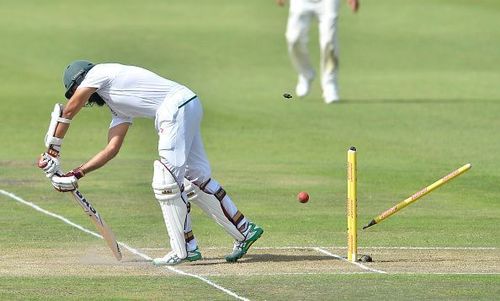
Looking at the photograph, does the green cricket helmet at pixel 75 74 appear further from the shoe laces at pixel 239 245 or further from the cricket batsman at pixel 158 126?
the shoe laces at pixel 239 245

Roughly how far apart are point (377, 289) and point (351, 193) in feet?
4.73

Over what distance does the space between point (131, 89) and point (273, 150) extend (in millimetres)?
9893

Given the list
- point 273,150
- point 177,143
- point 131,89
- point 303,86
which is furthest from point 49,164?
point 303,86

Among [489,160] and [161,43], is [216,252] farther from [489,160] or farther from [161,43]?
[161,43]

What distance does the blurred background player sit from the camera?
2717cm

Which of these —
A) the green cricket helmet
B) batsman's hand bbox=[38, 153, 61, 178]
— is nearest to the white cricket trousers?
the green cricket helmet

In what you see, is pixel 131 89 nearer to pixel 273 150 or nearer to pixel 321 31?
pixel 273 150

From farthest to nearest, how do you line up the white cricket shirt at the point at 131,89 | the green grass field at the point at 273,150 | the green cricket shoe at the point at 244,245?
the green cricket shoe at the point at 244,245 < the white cricket shirt at the point at 131,89 < the green grass field at the point at 273,150

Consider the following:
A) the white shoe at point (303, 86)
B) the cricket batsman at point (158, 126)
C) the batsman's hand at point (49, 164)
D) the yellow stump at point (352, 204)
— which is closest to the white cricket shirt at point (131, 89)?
the cricket batsman at point (158, 126)

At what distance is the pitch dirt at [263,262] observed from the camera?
1293cm

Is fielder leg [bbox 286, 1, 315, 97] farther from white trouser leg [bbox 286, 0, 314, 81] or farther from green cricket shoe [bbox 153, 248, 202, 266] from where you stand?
green cricket shoe [bbox 153, 248, 202, 266]

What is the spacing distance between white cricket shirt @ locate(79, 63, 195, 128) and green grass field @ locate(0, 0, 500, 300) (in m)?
1.33

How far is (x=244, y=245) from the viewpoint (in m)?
13.6

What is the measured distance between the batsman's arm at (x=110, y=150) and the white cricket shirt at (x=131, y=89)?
27 centimetres
